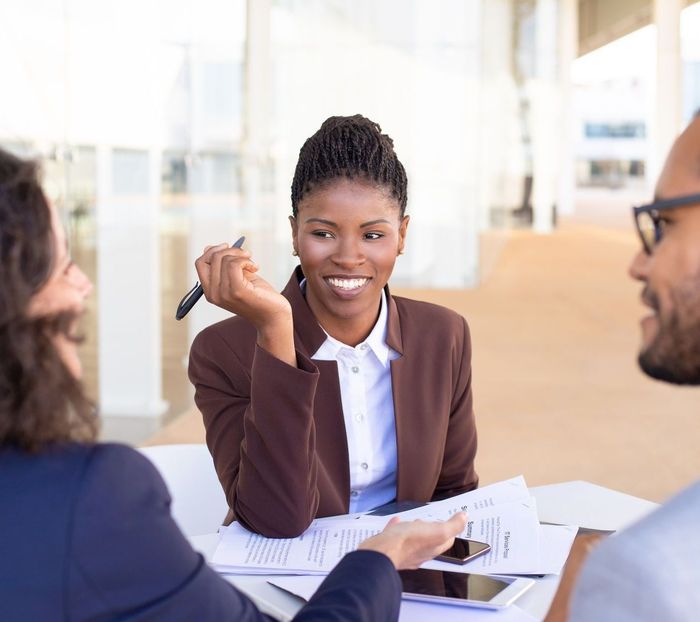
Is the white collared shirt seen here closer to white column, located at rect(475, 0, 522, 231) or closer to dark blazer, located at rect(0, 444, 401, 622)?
dark blazer, located at rect(0, 444, 401, 622)

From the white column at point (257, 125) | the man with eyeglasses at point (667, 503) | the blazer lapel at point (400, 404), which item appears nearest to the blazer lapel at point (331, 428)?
the blazer lapel at point (400, 404)

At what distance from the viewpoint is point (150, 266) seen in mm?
5082

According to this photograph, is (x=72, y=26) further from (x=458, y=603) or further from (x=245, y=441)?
(x=458, y=603)

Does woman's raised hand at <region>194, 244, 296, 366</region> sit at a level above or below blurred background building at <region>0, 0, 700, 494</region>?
below

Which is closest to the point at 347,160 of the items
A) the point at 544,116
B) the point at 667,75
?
the point at 667,75

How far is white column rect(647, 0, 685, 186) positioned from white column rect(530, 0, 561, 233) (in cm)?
243

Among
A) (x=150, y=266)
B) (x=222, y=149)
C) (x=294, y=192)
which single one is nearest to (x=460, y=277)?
(x=222, y=149)

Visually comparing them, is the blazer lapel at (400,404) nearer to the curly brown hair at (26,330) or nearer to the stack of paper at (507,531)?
the stack of paper at (507,531)

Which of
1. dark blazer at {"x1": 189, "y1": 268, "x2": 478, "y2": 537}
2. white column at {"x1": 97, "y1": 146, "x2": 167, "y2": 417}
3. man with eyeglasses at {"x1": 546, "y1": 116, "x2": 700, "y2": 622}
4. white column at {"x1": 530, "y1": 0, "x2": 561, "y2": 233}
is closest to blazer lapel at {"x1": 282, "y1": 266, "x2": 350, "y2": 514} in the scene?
dark blazer at {"x1": 189, "y1": 268, "x2": 478, "y2": 537}

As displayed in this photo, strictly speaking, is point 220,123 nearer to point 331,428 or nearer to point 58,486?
point 331,428

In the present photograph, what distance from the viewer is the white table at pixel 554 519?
5.02ft

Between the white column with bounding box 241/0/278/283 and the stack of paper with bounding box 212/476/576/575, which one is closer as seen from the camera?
the stack of paper with bounding box 212/476/576/575

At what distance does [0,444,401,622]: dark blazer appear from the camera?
102cm

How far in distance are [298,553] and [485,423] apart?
13.4ft
